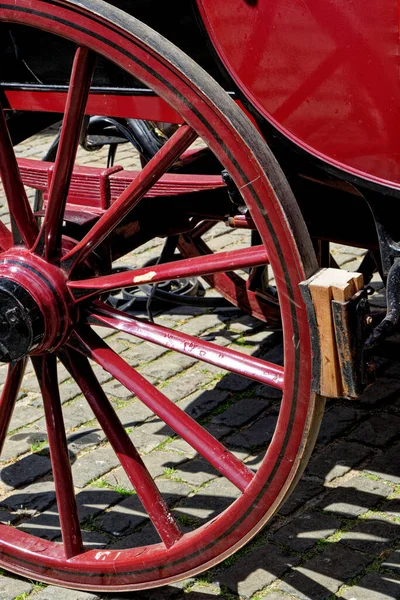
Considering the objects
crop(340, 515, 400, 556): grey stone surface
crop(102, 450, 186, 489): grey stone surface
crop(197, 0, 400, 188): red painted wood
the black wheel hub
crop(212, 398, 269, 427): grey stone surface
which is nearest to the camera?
crop(197, 0, 400, 188): red painted wood

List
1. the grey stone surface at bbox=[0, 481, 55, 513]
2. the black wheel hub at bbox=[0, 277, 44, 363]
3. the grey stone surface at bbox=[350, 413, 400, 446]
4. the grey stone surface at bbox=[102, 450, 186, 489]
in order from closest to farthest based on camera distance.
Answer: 1. the black wheel hub at bbox=[0, 277, 44, 363]
2. the grey stone surface at bbox=[0, 481, 55, 513]
3. the grey stone surface at bbox=[102, 450, 186, 489]
4. the grey stone surface at bbox=[350, 413, 400, 446]

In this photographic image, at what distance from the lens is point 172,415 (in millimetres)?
2314

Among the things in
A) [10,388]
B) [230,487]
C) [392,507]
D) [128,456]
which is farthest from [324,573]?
[10,388]

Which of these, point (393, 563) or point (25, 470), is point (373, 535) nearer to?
point (393, 563)

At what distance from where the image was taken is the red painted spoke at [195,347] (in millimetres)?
2160

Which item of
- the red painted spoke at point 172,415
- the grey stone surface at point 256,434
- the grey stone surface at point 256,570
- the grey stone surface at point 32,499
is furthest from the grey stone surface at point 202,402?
the red painted spoke at point 172,415

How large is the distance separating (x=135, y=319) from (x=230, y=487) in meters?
0.84

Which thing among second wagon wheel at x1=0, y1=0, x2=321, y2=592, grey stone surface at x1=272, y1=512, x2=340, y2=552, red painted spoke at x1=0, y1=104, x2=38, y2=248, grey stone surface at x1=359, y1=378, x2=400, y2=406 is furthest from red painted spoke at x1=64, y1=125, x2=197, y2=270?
grey stone surface at x1=359, y1=378, x2=400, y2=406

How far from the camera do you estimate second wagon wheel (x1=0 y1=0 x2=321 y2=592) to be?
80.1 inches

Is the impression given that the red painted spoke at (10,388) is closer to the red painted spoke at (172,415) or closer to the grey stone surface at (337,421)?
the red painted spoke at (172,415)

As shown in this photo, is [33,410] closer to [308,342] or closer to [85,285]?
[85,285]

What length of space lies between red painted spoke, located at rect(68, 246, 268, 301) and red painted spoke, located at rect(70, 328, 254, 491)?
0.42ft

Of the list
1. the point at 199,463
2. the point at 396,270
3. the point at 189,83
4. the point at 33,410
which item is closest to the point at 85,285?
the point at 189,83

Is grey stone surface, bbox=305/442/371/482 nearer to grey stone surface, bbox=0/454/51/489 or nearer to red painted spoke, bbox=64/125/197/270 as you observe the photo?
grey stone surface, bbox=0/454/51/489
